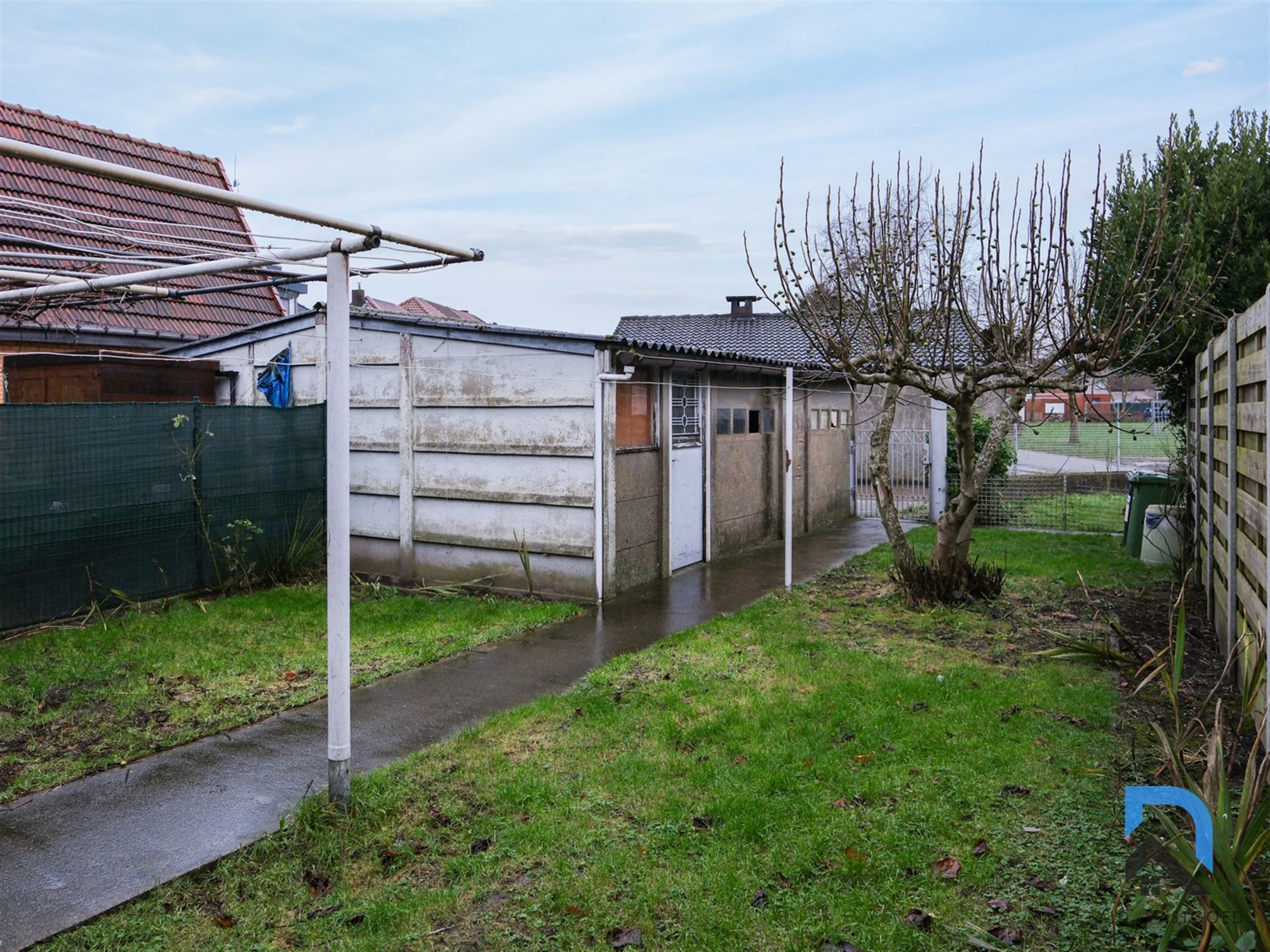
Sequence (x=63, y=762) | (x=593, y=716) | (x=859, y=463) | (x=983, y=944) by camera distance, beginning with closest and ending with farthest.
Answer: (x=983, y=944)
(x=63, y=762)
(x=593, y=716)
(x=859, y=463)

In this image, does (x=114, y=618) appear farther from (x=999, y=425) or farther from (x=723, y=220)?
(x=723, y=220)

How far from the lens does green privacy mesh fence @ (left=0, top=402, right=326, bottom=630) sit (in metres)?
7.55

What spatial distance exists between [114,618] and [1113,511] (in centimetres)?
1359

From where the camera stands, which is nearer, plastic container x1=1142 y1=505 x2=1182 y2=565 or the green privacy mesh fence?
the green privacy mesh fence

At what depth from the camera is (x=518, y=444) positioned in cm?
932

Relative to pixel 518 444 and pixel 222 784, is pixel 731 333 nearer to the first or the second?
pixel 518 444

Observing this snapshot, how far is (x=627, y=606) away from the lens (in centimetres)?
886

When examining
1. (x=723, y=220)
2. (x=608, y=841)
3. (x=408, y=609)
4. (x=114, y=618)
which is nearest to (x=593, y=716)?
(x=608, y=841)

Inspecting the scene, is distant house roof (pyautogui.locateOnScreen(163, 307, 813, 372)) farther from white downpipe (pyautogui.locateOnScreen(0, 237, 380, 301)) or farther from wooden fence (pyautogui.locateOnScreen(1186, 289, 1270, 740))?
wooden fence (pyautogui.locateOnScreen(1186, 289, 1270, 740))

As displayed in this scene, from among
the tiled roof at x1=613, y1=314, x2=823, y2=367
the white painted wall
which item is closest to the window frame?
the white painted wall

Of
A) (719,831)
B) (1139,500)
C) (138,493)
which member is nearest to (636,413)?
(138,493)

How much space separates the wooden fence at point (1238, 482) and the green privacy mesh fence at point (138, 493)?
336 inches

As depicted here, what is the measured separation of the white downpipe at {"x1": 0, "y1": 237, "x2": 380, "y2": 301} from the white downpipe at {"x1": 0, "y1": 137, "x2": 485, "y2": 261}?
7cm

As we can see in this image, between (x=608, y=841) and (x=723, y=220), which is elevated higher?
(x=723, y=220)
